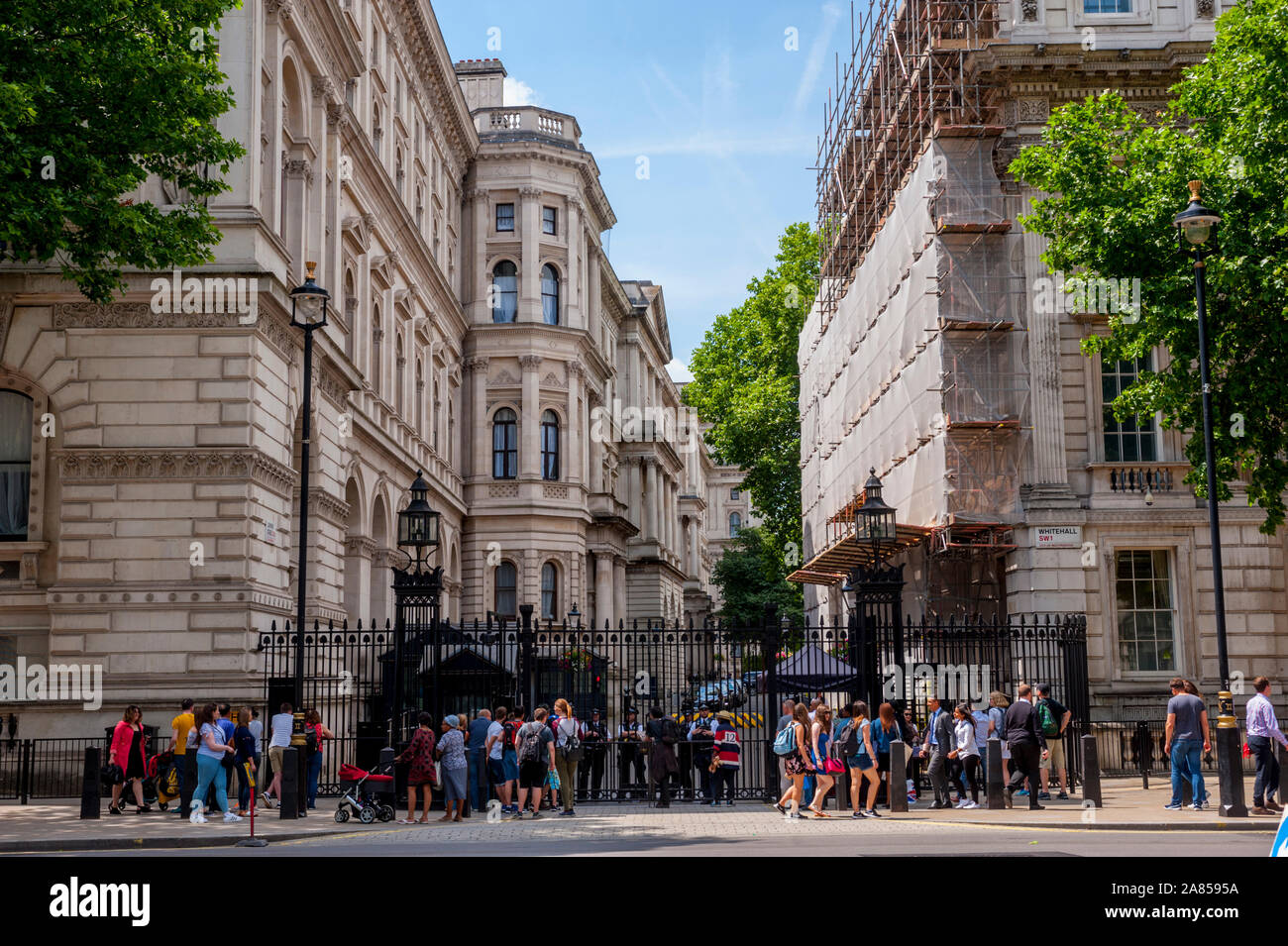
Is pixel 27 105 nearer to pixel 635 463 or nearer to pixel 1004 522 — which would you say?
pixel 1004 522

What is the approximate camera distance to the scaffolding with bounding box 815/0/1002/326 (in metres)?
29.2

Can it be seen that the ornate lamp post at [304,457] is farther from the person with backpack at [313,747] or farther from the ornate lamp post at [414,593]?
the ornate lamp post at [414,593]

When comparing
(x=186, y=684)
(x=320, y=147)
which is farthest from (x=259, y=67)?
(x=186, y=684)

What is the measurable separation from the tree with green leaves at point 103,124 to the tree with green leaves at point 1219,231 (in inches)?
573

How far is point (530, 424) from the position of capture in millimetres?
55156

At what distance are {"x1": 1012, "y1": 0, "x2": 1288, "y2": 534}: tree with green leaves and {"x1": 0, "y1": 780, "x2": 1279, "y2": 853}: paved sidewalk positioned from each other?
276 inches

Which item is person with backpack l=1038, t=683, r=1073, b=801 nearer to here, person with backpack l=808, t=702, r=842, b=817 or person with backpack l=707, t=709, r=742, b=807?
person with backpack l=808, t=702, r=842, b=817

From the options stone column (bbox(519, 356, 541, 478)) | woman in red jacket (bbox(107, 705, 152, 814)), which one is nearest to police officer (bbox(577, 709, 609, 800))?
woman in red jacket (bbox(107, 705, 152, 814))

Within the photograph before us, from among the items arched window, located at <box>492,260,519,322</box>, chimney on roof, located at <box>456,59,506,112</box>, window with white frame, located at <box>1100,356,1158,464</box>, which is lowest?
window with white frame, located at <box>1100,356,1158,464</box>

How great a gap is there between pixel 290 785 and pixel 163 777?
10.6 feet
